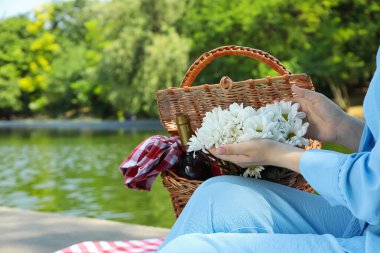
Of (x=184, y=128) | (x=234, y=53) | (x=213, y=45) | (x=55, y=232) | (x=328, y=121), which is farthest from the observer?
(x=213, y=45)

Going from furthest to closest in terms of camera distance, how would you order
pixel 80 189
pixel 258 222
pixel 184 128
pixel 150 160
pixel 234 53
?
1. pixel 80 189
2. pixel 234 53
3. pixel 150 160
4. pixel 184 128
5. pixel 258 222

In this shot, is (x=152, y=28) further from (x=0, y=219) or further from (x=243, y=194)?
(x=243, y=194)

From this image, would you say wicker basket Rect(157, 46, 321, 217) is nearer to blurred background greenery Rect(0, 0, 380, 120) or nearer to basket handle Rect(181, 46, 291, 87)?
basket handle Rect(181, 46, 291, 87)

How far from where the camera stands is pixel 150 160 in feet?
5.58

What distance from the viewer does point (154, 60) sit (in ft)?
61.3

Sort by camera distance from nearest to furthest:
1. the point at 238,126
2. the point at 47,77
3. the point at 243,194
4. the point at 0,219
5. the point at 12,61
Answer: the point at 243,194
the point at 238,126
the point at 0,219
the point at 47,77
the point at 12,61

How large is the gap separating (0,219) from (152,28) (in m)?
17.5

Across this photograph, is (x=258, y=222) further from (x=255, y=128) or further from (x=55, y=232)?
(x=55, y=232)

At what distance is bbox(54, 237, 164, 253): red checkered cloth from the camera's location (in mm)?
2367

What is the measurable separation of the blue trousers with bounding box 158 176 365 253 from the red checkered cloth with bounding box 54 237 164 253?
1169 mm

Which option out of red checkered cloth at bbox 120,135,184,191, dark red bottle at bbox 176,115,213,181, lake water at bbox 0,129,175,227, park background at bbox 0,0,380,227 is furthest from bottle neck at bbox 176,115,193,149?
park background at bbox 0,0,380,227

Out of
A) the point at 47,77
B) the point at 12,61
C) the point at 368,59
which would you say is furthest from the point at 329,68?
the point at 12,61

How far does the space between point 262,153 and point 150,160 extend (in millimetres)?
554

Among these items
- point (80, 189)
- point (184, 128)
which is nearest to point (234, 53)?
point (184, 128)
